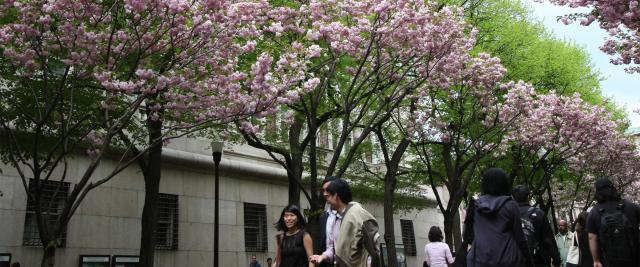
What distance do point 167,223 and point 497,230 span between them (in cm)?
1493

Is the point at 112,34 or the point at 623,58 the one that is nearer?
the point at 112,34

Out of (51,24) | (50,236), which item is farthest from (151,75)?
(50,236)

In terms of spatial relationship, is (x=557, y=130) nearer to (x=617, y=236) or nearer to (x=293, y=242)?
(x=617, y=236)

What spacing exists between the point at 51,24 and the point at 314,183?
5.74 meters

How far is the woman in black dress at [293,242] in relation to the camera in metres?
6.92

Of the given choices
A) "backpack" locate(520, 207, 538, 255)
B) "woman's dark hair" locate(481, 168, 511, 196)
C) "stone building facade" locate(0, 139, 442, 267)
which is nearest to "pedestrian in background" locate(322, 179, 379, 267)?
"woman's dark hair" locate(481, 168, 511, 196)

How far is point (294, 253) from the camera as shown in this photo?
6.92 metres

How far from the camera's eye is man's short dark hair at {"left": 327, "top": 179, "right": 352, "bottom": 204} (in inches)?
234

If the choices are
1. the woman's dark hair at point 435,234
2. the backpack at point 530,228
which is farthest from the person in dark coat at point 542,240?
the woman's dark hair at point 435,234

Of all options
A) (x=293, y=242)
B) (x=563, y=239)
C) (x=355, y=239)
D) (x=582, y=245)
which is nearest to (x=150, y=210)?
(x=293, y=242)

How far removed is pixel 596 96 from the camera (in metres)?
25.8

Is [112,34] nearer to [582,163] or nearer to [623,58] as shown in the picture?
[623,58]

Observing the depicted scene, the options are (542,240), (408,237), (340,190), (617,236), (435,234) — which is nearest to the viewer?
(340,190)

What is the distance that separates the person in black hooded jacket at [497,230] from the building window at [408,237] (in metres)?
24.7
